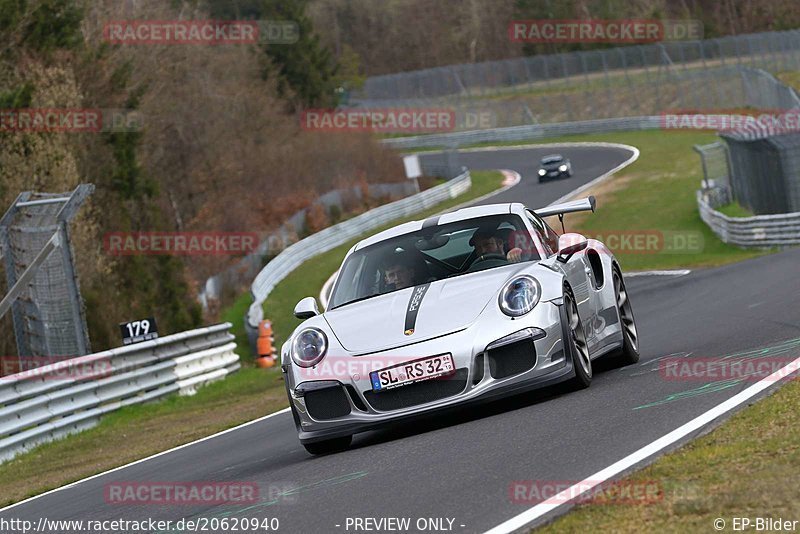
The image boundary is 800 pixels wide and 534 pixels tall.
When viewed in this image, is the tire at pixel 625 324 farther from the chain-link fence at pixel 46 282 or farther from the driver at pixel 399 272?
the chain-link fence at pixel 46 282

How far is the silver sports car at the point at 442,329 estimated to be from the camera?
8.27 m

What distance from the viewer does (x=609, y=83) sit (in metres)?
77.1

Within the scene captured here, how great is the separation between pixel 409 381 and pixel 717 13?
11068cm

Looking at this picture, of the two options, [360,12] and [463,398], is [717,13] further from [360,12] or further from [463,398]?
[463,398]

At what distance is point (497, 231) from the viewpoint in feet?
31.8

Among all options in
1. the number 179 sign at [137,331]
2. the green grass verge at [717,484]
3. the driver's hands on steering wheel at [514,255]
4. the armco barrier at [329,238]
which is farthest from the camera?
the armco barrier at [329,238]

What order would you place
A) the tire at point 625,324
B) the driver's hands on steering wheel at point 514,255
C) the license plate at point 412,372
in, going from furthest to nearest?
the tire at point 625,324 → the driver's hands on steering wheel at point 514,255 → the license plate at point 412,372

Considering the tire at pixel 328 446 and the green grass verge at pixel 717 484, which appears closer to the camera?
the green grass verge at pixel 717 484

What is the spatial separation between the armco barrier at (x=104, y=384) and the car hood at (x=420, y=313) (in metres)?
6.67

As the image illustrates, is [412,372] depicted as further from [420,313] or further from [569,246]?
[569,246]

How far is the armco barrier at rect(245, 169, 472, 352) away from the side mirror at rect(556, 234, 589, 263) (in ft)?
61.3

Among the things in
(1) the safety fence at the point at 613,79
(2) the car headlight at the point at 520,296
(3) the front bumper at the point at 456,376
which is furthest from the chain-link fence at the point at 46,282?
(1) the safety fence at the point at 613,79

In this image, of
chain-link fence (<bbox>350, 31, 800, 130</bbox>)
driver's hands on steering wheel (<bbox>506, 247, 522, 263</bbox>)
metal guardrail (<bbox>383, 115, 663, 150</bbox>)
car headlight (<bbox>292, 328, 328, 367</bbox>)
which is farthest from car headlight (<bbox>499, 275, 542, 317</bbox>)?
metal guardrail (<bbox>383, 115, 663, 150</bbox>)

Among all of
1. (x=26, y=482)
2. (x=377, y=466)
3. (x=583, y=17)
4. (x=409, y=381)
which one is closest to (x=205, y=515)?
(x=377, y=466)
